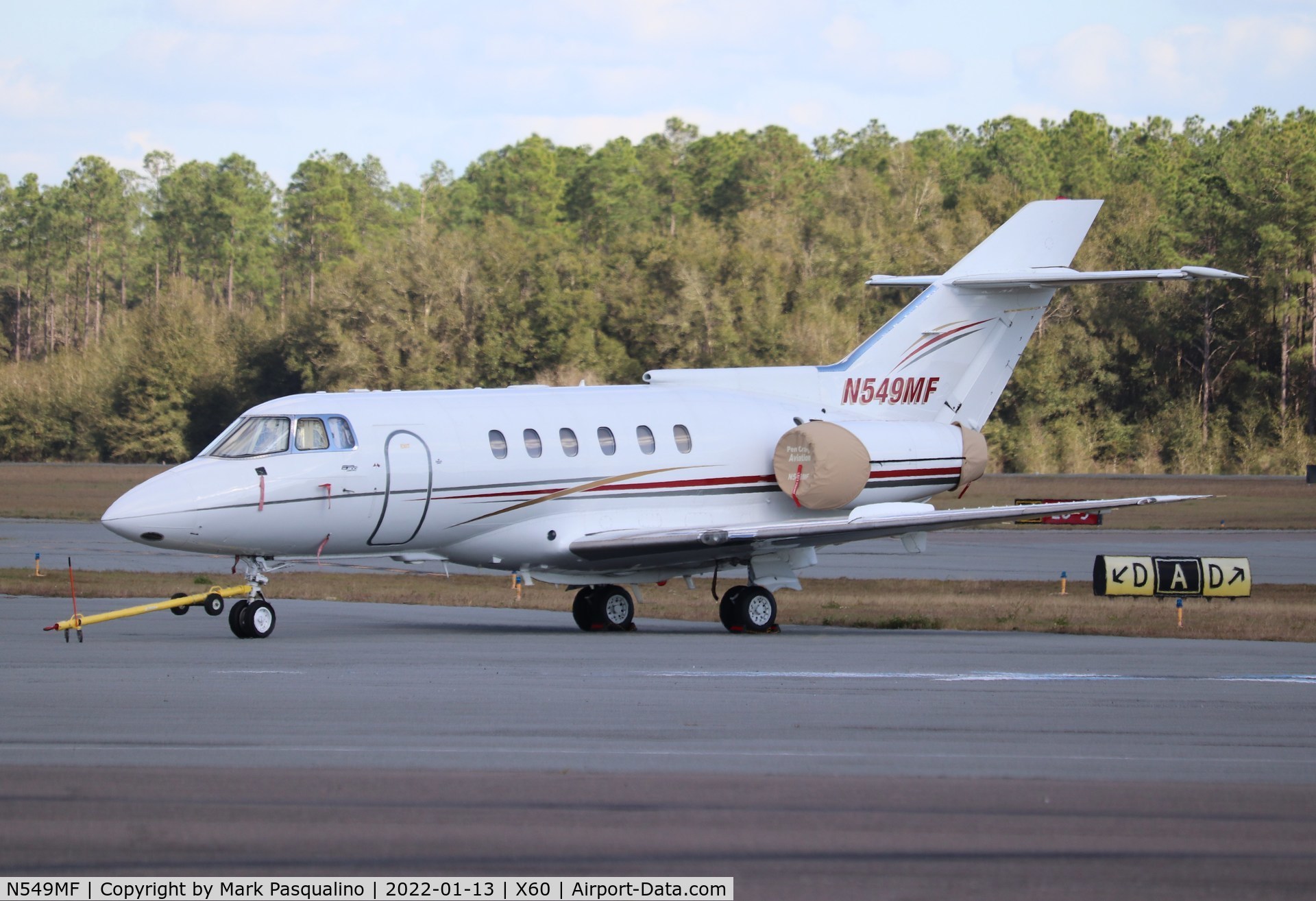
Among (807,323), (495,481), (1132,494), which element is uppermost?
(807,323)

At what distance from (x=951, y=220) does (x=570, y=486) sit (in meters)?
61.5

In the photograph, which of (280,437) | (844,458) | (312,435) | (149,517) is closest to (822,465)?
(844,458)

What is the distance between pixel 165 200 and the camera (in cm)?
13538

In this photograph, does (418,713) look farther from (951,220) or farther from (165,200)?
(165,200)

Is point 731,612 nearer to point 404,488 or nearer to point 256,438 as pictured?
point 404,488

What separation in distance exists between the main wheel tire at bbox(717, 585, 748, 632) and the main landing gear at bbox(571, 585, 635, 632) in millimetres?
1247

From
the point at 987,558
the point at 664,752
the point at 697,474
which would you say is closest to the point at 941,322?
the point at 697,474

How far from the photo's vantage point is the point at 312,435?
18.5 metres

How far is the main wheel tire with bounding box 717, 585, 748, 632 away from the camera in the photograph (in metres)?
20.6

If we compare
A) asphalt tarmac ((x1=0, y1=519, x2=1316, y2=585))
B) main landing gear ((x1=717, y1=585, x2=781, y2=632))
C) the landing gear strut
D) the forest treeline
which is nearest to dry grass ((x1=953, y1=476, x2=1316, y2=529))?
asphalt tarmac ((x1=0, y1=519, x2=1316, y2=585))

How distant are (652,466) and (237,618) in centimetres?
607

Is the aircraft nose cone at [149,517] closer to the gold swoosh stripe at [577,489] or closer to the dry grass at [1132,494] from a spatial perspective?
the gold swoosh stripe at [577,489]

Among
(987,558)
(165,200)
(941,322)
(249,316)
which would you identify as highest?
(165,200)

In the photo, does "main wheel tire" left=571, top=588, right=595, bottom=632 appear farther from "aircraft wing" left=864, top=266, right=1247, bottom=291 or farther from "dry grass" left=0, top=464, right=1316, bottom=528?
"dry grass" left=0, top=464, right=1316, bottom=528
